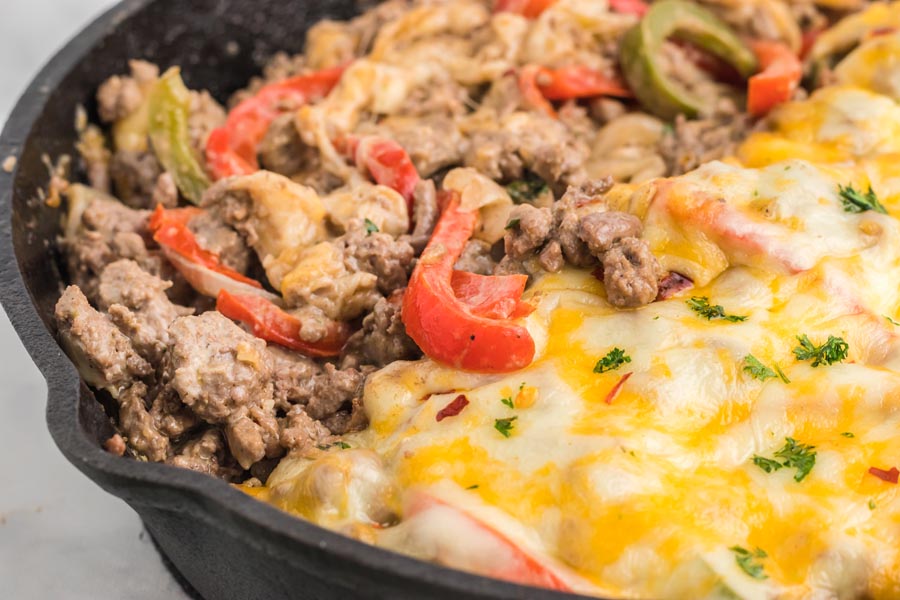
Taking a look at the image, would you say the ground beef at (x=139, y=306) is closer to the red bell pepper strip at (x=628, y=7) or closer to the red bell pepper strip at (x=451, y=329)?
the red bell pepper strip at (x=451, y=329)

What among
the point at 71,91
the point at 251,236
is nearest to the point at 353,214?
the point at 251,236

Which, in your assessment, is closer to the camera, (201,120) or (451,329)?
(451,329)

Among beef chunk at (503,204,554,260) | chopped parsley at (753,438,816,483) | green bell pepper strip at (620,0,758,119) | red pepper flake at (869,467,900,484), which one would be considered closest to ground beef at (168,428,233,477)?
beef chunk at (503,204,554,260)

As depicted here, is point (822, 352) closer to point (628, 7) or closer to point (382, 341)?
point (382, 341)

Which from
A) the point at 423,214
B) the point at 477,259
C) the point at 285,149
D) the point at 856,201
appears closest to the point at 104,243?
the point at 285,149

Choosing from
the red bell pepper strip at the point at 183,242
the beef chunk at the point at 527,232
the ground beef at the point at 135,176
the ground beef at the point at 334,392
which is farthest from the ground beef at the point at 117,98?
the beef chunk at the point at 527,232

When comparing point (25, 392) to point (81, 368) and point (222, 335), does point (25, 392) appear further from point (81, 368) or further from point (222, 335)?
point (222, 335)
